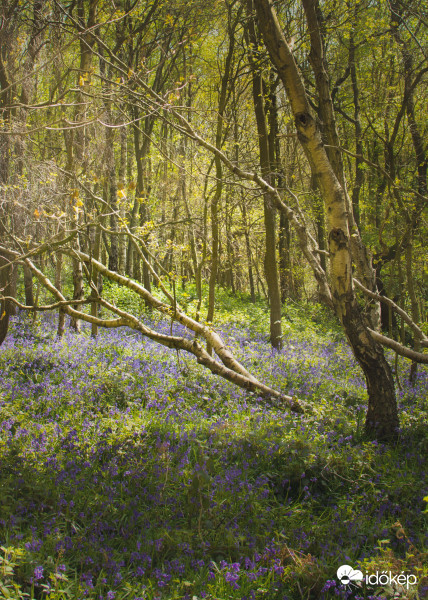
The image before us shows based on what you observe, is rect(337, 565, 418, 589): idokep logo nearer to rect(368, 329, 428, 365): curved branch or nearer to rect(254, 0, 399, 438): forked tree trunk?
rect(254, 0, 399, 438): forked tree trunk

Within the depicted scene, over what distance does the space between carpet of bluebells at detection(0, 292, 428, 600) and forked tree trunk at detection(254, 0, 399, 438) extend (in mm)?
483

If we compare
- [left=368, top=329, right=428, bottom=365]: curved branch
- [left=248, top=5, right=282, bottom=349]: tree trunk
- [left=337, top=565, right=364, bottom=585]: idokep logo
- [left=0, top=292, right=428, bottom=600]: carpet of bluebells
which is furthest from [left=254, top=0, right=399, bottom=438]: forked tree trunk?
[left=248, top=5, right=282, bottom=349]: tree trunk

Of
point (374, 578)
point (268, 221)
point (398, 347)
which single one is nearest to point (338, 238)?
point (398, 347)

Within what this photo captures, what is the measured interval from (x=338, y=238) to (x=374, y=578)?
3.28 metres

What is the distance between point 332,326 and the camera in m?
15.2

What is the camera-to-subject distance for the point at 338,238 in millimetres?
4820

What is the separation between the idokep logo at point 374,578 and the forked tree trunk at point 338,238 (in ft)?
7.74

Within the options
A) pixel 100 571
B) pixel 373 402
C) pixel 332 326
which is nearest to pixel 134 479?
pixel 100 571

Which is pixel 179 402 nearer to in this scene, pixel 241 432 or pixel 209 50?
pixel 241 432

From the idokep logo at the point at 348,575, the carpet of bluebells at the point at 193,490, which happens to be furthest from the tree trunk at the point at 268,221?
the idokep logo at the point at 348,575

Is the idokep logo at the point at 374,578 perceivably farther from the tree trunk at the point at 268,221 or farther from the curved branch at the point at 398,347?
the tree trunk at the point at 268,221

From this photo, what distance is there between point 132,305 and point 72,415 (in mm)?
9393

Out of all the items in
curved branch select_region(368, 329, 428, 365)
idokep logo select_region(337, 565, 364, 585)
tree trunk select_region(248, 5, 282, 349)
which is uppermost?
tree trunk select_region(248, 5, 282, 349)

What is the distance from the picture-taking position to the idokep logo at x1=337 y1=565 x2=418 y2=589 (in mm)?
2605
